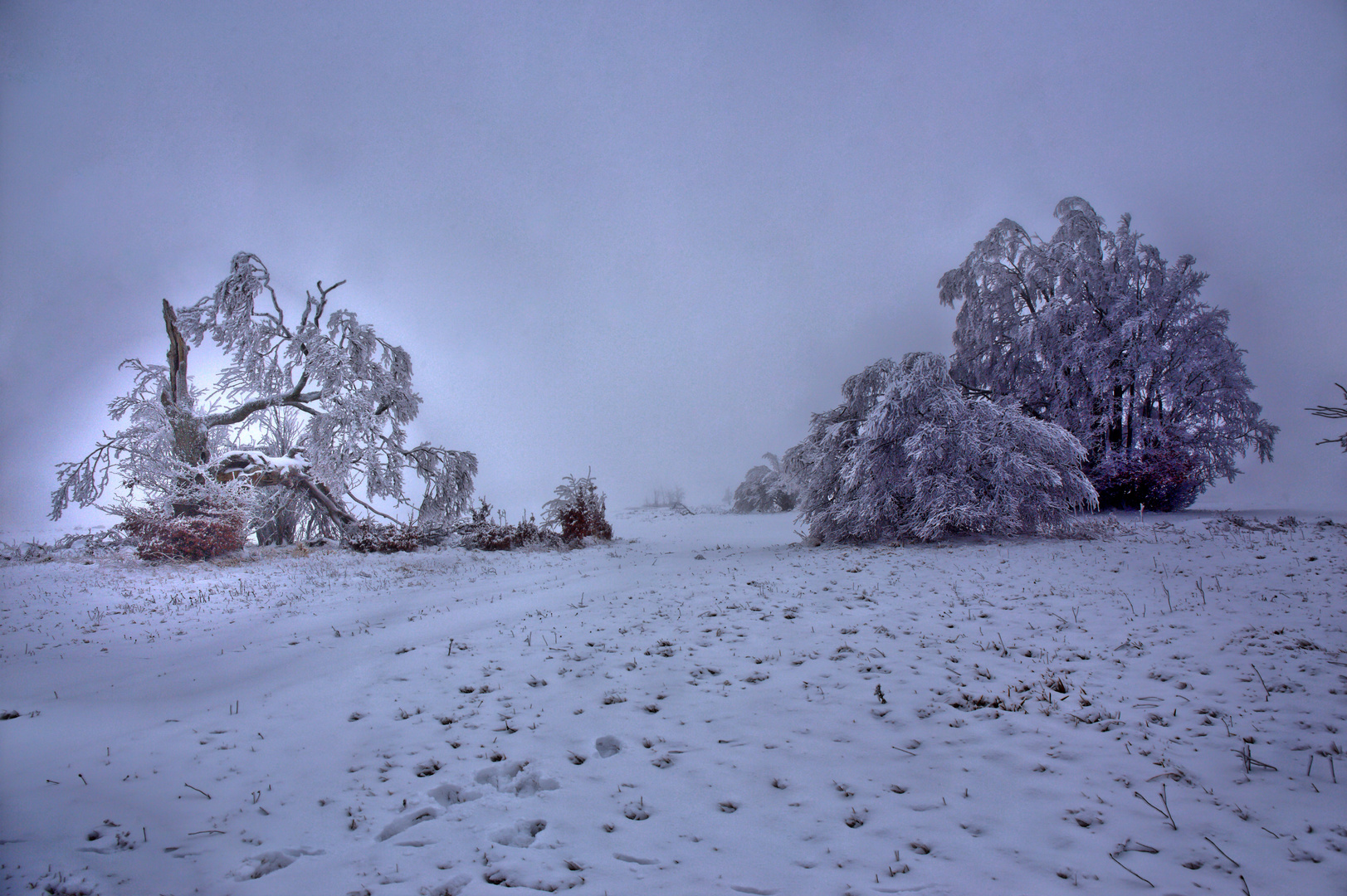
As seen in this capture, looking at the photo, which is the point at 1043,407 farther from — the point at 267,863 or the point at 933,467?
the point at 267,863

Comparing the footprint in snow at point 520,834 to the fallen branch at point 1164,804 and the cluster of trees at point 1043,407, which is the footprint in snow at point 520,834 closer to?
the fallen branch at point 1164,804

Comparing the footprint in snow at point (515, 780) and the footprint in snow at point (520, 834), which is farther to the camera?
the footprint in snow at point (515, 780)

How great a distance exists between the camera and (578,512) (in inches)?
655

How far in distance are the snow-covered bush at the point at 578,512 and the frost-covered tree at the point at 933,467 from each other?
23.6ft

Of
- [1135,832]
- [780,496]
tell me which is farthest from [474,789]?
[780,496]

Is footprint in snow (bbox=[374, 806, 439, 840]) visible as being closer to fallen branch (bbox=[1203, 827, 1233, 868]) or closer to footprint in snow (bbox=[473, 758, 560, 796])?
footprint in snow (bbox=[473, 758, 560, 796])

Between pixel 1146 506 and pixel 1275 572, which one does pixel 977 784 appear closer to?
pixel 1275 572

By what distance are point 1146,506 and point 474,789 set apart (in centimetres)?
1939

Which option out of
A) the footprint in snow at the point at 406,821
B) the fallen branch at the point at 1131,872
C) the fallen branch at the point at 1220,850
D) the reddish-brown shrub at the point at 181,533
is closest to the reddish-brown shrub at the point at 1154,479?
the fallen branch at the point at 1220,850

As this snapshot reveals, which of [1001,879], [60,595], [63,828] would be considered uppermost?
[60,595]

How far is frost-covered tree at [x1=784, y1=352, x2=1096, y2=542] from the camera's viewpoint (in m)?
11.0

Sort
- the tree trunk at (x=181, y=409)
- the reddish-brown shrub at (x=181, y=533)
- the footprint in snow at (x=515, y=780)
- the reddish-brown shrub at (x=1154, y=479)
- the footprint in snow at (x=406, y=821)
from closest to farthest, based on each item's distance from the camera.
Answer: the footprint in snow at (x=406, y=821) → the footprint in snow at (x=515, y=780) → the reddish-brown shrub at (x=181, y=533) → the tree trunk at (x=181, y=409) → the reddish-brown shrub at (x=1154, y=479)

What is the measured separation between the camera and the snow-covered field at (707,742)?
2.62 metres

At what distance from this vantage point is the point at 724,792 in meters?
3.27
